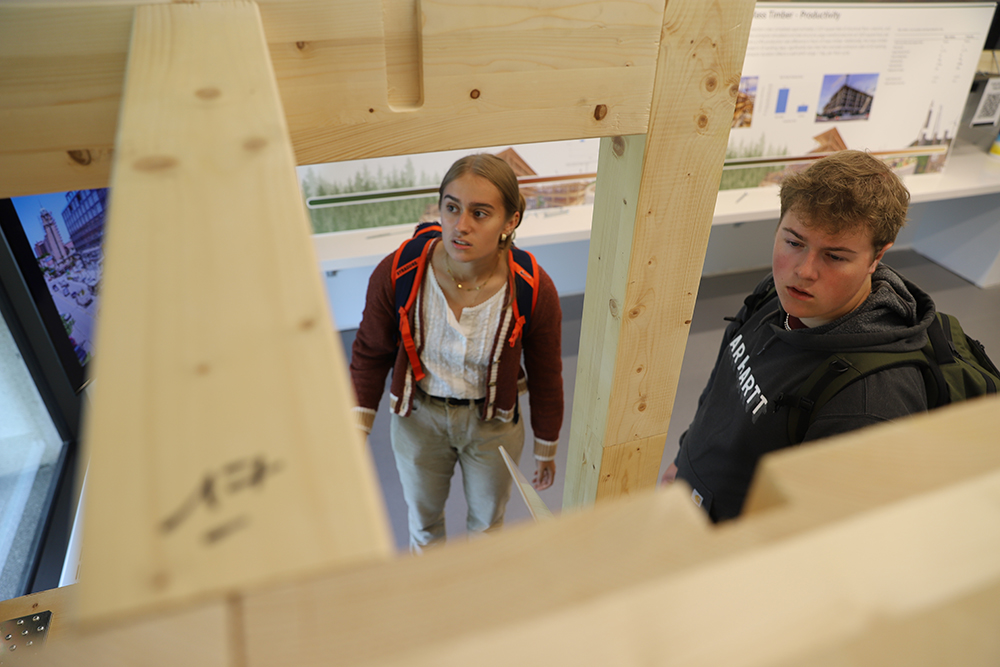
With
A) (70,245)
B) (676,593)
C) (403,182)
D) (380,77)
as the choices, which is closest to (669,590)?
(676,593)

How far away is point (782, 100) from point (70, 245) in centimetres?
319

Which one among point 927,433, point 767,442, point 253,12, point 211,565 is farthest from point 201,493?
point 767,442

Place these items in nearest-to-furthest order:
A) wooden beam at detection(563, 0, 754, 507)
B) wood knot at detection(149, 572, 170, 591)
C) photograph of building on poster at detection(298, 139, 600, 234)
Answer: wood knot at detection(149, 572, 170, 591), wooden beam at detection(563, 0, 754, 507), photograph of building on poster at detection(298, 139, 600, 234)

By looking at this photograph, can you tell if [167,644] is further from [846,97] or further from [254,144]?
[846,97]

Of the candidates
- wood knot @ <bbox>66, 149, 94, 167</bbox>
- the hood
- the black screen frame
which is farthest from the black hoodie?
the black screen frame

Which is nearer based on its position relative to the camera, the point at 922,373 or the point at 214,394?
the point at 214,394

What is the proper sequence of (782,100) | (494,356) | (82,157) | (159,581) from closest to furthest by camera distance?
1. (159,581)
2. (82,157)
3. (494,356)
4. (782,100)

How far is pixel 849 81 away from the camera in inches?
125

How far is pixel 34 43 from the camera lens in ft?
2.06

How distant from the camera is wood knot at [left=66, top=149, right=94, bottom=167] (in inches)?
27.9

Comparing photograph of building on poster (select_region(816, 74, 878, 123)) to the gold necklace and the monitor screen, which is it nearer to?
the gold necklace

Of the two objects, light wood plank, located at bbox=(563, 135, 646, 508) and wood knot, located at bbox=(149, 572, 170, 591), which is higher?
wood knot, located at bbox=(149, 572, 170, 591)

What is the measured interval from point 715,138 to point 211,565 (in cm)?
90

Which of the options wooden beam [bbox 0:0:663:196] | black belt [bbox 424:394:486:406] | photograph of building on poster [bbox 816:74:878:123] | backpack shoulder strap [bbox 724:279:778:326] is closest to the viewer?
wooden beam [bbox 0:0:663:196]
